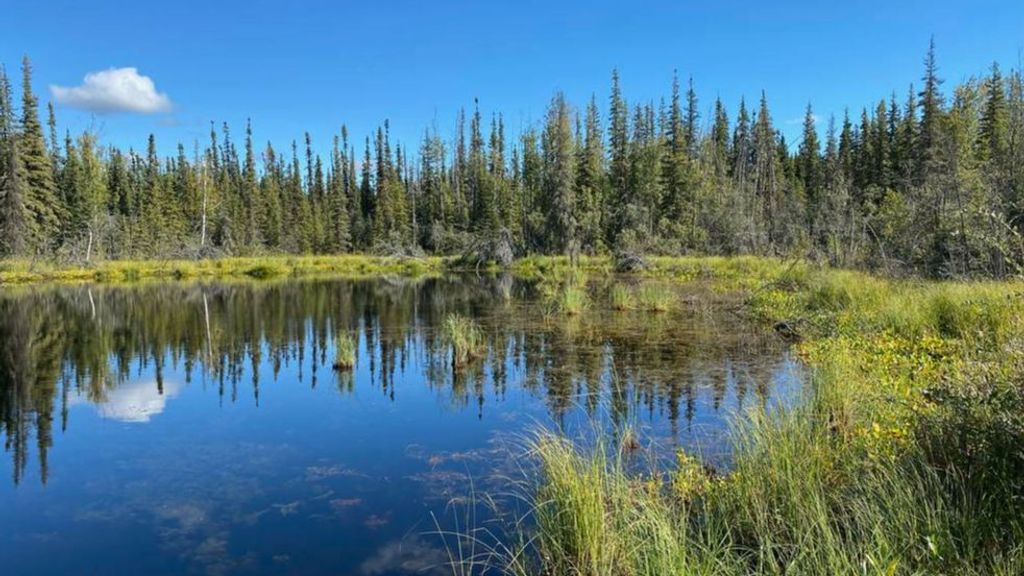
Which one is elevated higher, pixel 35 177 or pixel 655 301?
pixel 35 177

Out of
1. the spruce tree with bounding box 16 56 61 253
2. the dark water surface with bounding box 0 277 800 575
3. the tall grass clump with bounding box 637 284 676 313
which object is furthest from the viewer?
the spruce tree with bounding box 16 56 61 253

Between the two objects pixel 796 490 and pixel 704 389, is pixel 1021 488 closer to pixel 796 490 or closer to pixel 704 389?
pixel 796 490

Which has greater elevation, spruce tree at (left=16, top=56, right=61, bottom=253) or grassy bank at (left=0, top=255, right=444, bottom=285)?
spruce tree at (left=16, top=56, right=61, bottom=253)

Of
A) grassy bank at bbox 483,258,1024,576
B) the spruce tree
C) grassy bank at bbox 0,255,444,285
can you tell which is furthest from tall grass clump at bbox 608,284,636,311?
the spruce tree

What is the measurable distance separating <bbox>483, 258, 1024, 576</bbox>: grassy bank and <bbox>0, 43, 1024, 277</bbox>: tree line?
21884mm

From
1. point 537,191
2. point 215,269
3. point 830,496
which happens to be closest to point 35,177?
point 215,269

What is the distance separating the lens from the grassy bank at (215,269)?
39906 millimetres

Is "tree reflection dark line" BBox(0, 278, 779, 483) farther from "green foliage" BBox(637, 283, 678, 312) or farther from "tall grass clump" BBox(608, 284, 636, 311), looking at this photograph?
"green foliage" BBox(637, 283, 678, 312)

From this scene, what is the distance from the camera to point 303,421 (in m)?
10.1

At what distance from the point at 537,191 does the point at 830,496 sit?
6277 cm

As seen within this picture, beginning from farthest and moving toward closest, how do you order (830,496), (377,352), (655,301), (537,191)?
(537,191), (655,301), (377,352), (830,496)

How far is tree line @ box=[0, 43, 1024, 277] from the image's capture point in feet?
145

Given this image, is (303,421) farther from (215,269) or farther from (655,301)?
(215,269)

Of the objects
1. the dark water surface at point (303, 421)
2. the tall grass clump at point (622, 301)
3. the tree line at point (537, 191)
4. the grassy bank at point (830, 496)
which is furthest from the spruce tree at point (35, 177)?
the grassy bank at point (830, 496)
